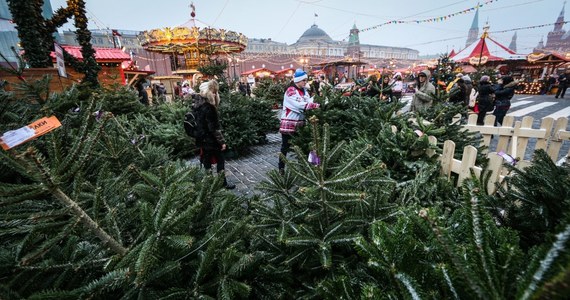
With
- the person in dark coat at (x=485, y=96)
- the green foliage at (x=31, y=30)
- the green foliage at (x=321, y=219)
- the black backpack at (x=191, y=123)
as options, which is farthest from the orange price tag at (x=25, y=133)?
the person in dark coat at (x=485, y=96)

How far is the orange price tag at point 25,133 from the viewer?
0.81 m

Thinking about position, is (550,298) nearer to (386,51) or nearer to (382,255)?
(382,255)

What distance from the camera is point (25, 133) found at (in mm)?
841

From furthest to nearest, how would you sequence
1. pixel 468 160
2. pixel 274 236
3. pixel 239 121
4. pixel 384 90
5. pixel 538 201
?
pixel 239 121 < pixel 384 90 < pixel 468 160 < pixel 274 236 < pixel 538 201

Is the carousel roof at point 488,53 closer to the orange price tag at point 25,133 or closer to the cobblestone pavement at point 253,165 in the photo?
the cobblestone pavement at point 253,165

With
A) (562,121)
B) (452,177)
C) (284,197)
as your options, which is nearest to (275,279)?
(284,197)

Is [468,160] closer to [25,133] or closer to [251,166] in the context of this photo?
[25,133]

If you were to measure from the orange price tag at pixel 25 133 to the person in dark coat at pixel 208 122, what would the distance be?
10.6 feet

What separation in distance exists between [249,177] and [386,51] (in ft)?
376

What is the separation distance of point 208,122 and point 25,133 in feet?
11.0

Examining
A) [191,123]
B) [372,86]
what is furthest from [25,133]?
[372,86]

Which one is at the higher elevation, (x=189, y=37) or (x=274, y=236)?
(x=189, y=37)

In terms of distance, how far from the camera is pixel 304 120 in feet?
15.4

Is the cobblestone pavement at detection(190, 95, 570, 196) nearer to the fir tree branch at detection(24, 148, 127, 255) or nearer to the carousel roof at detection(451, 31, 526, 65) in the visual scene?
the fir tree branch at detection(24, 148, 127, 255)
